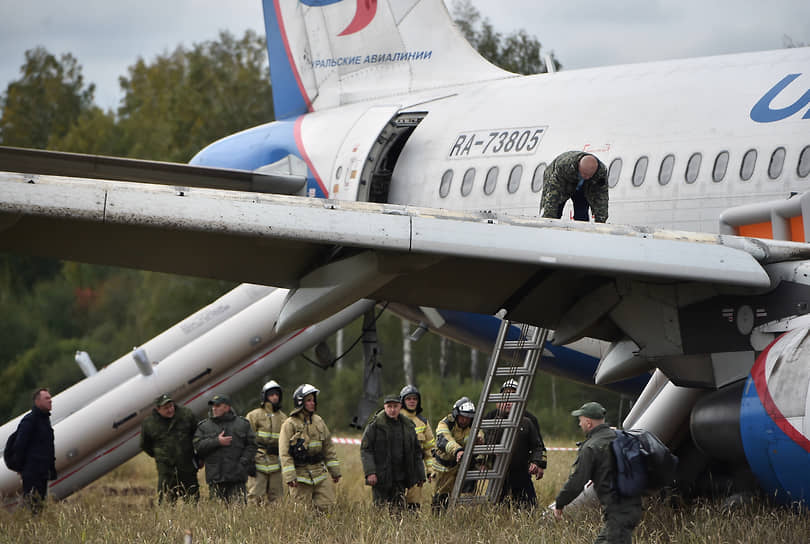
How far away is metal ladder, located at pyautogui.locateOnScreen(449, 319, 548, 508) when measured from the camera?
10.2m

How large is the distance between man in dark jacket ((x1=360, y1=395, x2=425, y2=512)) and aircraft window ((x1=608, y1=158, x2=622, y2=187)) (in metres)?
3.12

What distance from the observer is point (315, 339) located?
1497 cm

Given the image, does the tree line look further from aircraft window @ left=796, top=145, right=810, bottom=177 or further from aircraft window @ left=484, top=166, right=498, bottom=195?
aircraft window @ left=796, top=145, right=810, bottom=177

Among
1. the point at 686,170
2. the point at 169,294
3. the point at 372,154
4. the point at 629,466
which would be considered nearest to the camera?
the point at 629,466

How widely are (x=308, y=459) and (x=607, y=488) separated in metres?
4.89

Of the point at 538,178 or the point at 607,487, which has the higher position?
the point at 538,178

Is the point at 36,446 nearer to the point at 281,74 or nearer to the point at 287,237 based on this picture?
the point at 287,237

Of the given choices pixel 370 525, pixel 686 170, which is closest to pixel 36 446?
pixel 370 525

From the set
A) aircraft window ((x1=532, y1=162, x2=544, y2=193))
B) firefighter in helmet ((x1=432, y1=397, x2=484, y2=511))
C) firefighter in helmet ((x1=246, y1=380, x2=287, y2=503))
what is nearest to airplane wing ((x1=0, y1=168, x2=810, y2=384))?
firefighter in helmet ((x1=432, y1=397, x2=484, y2=511))

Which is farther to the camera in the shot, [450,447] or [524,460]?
[524,460]

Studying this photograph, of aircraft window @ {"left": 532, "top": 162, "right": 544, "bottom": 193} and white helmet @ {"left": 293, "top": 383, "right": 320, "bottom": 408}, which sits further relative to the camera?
aircraft window @ {"left": 532, "top": 162, "right": 544, "bottom": 193}

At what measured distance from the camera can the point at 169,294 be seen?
35.2 m

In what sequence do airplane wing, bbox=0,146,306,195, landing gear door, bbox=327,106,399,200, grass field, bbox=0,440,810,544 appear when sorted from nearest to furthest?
grass field, bbox=0,440,810,544 → airplane wing, bbox=0,146,306,195 → landing gear door, bbox=327,106,399,200

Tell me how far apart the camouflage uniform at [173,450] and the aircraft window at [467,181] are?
4226mm
